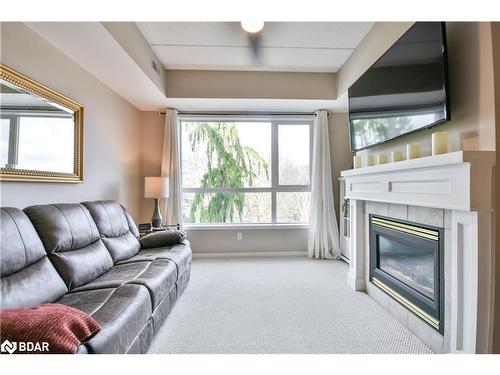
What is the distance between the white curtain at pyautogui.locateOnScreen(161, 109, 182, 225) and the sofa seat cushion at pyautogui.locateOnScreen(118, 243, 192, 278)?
1.11m

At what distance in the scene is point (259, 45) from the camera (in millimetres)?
2914

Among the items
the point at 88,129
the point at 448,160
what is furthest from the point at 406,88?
the point at 88,129

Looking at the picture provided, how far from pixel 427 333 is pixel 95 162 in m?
3.37

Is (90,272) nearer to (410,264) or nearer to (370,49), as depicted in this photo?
(410,264)

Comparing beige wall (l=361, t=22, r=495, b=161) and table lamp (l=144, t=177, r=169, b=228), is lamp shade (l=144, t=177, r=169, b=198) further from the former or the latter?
beige wall (l=361, t=22, r=495, b=161)

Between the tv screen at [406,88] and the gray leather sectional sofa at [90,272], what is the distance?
7.27 ft

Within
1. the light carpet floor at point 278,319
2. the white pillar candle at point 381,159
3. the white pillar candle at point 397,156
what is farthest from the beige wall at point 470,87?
the light carpet floor at point 278,319

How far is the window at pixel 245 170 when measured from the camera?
13.6 ft

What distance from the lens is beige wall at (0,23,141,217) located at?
1.79m

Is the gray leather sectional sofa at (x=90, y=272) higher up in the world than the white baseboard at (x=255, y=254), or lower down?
higher up

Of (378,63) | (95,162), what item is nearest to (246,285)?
(95,162)

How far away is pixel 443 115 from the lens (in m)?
1.59

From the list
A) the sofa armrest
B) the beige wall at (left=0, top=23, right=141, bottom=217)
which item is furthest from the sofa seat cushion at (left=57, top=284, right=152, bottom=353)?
the sofa armrest

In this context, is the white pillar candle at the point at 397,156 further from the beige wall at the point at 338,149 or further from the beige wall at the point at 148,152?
the beige wall at the point at 148,152
